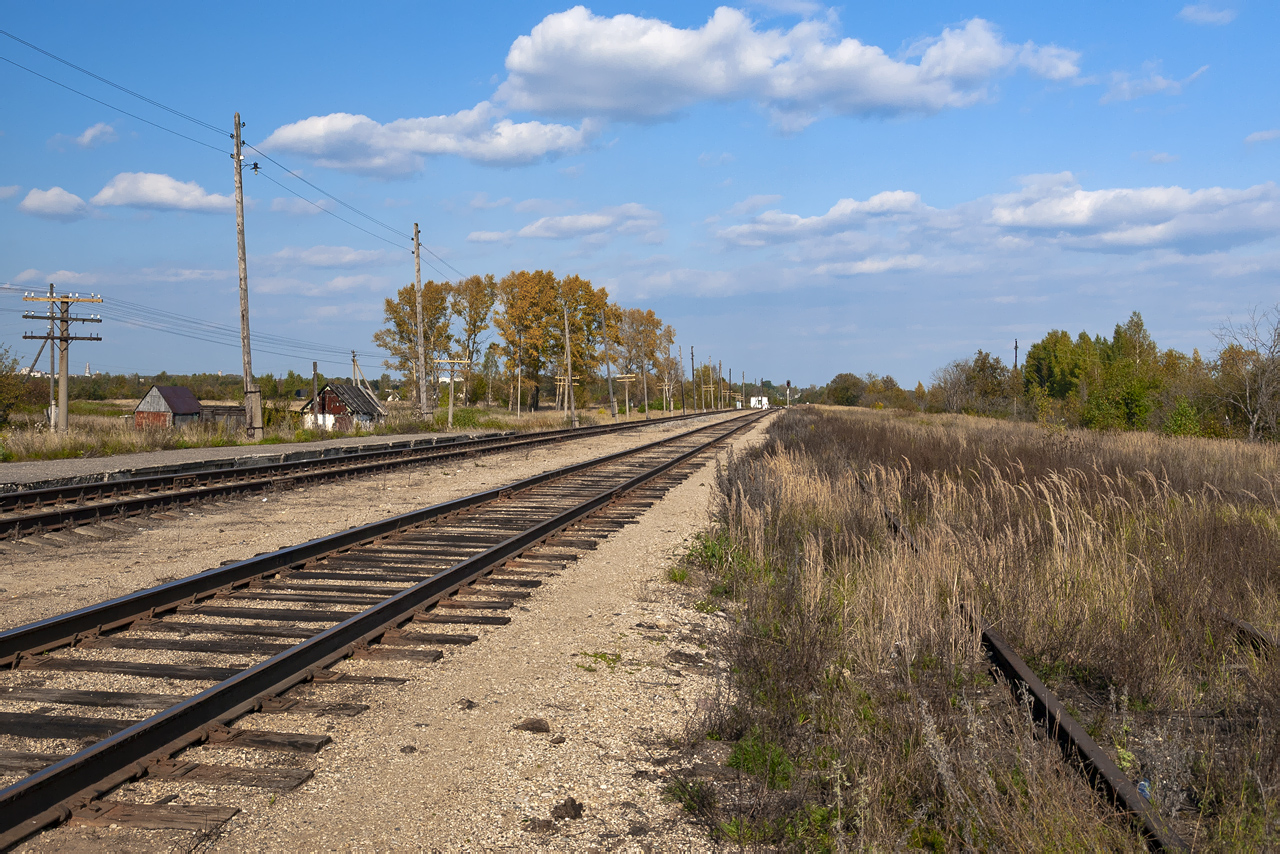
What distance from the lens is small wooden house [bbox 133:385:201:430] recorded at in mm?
62281

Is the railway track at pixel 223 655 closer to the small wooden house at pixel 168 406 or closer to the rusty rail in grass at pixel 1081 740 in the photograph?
the rusty rail in grass at pixel 1081 740

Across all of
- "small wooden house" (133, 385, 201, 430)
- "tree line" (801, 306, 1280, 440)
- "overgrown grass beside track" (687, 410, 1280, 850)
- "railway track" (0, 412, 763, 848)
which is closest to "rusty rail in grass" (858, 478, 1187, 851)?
"overgrown grass beside track" (687, 410, 1280, 850)

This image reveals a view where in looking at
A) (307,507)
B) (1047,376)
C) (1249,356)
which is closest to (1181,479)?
(307,507)

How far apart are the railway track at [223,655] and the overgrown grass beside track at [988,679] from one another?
2.13 m

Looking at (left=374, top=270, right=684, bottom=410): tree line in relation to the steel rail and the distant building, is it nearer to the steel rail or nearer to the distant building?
the distant building

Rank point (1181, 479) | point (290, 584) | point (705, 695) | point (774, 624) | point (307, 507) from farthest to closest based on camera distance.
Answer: point (307, 507) → point (1181, 479) → point (290, 584) → point (774, 624) → point (705, 695)

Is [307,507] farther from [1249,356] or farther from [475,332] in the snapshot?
[475,332]

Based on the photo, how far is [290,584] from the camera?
7.02 meters

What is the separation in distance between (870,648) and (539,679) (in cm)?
214

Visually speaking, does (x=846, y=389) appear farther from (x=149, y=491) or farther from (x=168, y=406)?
(x=149, y=491)

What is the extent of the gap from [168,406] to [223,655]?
223 feet

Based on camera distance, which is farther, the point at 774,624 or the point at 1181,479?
the point at 1181,479

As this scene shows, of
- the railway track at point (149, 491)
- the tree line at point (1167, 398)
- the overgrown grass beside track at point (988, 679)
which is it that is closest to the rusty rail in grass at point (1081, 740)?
the overgrown grass beside track at point (988, 679)

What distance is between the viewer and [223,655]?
16.7 ft
